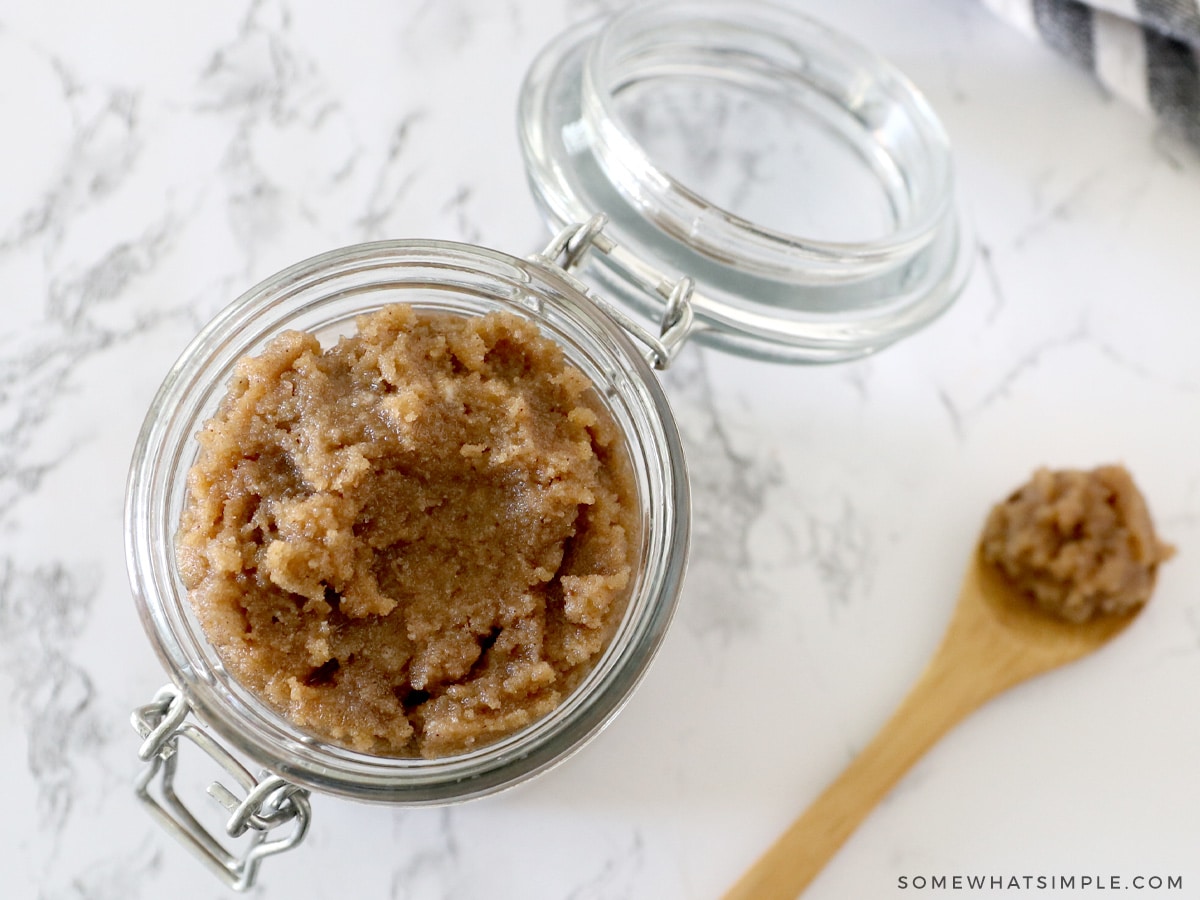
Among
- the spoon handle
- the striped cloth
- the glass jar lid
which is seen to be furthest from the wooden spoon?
the striped cloth

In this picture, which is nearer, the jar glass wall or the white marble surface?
the jar glass wall

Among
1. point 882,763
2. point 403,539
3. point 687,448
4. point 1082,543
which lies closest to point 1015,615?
point 1082,543

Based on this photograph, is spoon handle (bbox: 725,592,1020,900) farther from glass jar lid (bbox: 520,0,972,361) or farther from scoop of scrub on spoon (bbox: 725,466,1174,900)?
glass jar lid (bbox: 520,0,972,361)

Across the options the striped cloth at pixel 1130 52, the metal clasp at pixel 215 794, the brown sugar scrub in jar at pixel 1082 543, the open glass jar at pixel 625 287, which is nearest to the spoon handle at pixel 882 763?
the brown sugar scrub in jar at pixel 1082 543

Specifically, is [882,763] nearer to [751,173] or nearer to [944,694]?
[944,694]

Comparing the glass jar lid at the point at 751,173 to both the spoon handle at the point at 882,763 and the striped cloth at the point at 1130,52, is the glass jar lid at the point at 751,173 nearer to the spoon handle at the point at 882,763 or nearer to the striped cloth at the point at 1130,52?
the striped cloth at the point at 1130,52

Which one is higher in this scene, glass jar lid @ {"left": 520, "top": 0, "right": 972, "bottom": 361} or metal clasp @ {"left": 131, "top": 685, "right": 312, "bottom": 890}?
glass jar lid @ {"left": 520, "top": 0, "right": 972, "bottom": 361}

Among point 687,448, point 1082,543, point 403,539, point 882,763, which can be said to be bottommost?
point 882,763
